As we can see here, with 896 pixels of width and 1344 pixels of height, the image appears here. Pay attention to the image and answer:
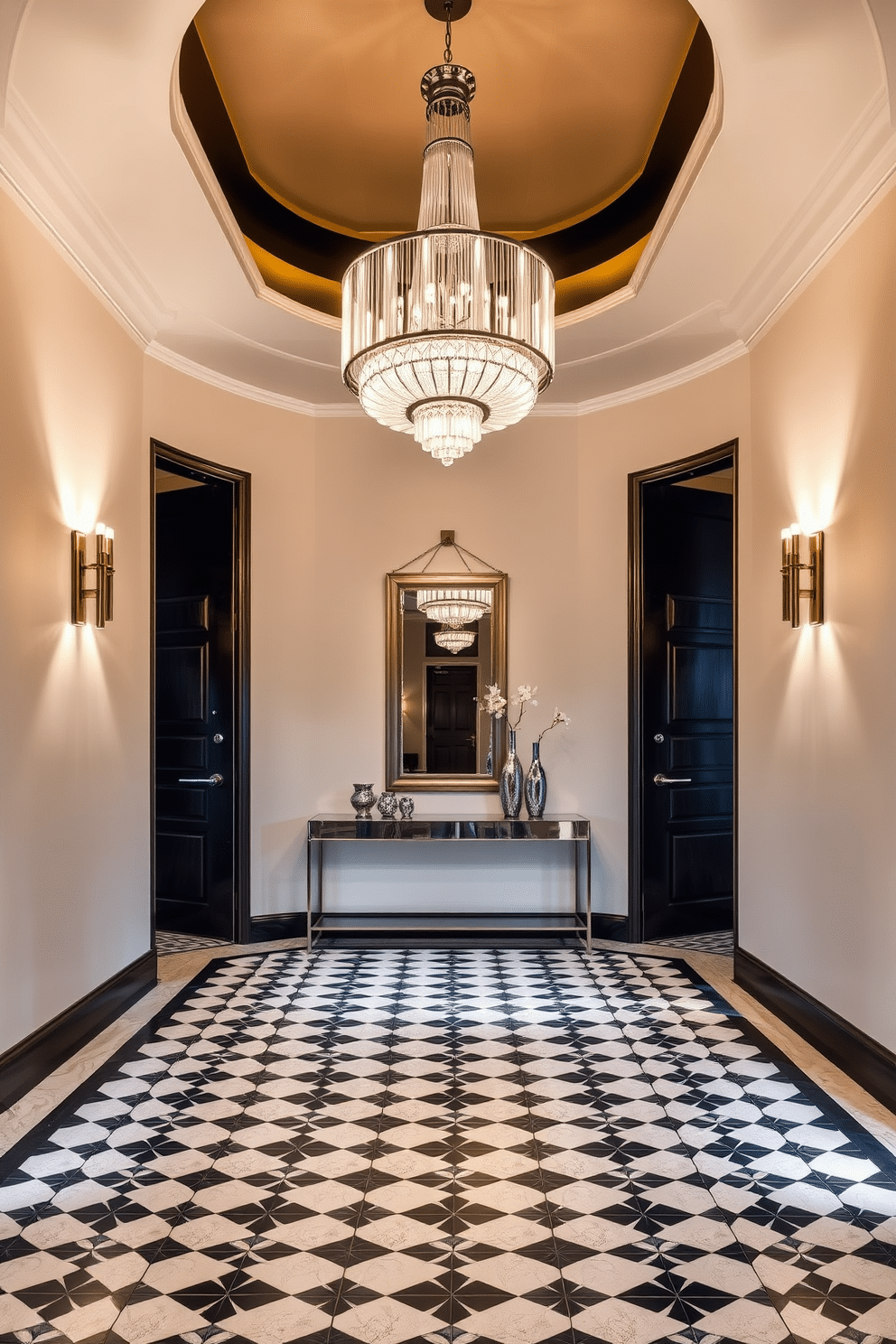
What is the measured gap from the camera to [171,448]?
5250 mm

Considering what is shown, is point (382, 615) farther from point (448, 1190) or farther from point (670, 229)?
point (448, 1190)

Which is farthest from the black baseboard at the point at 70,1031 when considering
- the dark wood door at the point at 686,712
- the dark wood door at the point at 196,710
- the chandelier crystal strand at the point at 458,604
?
the dark wood door at the point at 686,712

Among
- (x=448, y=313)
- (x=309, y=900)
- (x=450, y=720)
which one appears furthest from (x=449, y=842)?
(x=448, y=313)

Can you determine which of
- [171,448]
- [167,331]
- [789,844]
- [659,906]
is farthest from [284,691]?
[789,844]

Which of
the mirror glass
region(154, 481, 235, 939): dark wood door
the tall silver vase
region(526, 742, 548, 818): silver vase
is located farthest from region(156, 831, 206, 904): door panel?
region(526, 742, 548, 818): silver vase

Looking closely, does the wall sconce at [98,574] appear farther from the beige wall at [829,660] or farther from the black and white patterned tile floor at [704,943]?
the black and white patterned tile floor at [704,943]

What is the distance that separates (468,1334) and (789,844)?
9.13ft

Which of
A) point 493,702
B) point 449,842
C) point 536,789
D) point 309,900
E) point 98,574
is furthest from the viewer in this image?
point 493,702

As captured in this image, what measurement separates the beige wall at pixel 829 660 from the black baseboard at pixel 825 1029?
0.06m

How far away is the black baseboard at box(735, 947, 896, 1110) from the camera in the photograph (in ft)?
11.1

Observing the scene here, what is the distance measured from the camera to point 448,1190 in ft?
9.12

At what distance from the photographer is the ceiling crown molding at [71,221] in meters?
3.32

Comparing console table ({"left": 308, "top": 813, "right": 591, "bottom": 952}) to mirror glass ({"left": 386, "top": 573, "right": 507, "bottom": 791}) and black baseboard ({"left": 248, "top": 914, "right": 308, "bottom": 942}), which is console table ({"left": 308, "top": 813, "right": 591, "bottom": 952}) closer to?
black baseboard ({"left": 248, "top": 914, "right": 308, "bottom": 942})

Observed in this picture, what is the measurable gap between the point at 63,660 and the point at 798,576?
3102mm
